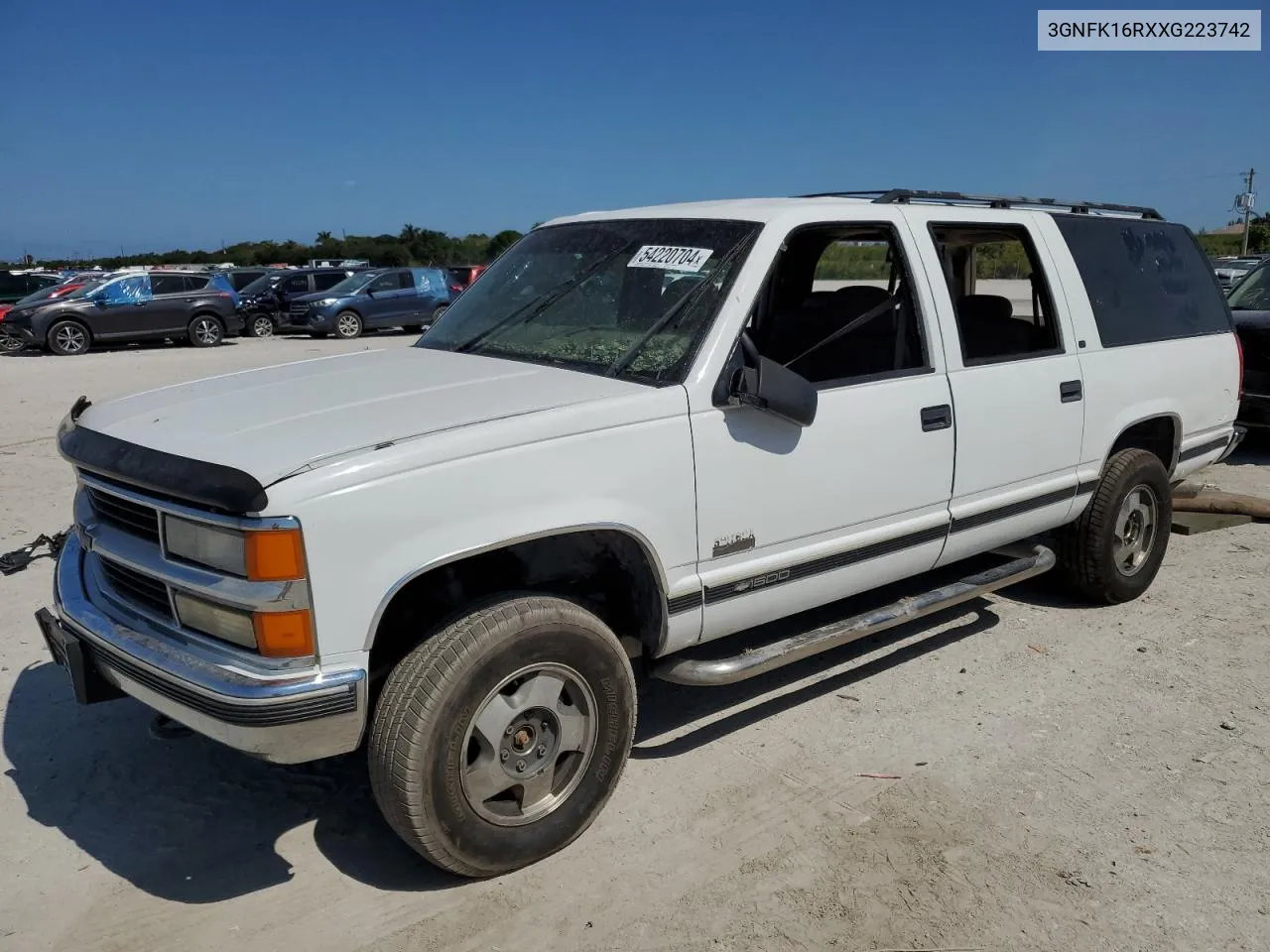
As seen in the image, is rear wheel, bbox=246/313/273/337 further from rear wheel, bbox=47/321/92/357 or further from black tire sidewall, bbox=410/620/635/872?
black tire sidewall, bbox=410/620/635/872

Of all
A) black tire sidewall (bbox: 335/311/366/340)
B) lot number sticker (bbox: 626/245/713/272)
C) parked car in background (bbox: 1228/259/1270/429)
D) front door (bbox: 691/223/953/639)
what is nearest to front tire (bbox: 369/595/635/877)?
front door (bbox: 691/223/953/639)

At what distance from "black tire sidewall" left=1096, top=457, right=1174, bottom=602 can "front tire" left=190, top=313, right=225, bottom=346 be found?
1989 cm

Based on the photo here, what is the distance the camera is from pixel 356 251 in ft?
196

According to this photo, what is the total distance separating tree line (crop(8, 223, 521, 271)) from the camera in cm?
5528

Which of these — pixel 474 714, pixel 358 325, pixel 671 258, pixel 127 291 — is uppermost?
pixel 127 291

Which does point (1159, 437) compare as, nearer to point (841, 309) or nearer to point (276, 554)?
point (841, 309)

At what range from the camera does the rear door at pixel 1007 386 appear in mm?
4195

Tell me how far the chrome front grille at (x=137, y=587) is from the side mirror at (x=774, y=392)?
1843mm

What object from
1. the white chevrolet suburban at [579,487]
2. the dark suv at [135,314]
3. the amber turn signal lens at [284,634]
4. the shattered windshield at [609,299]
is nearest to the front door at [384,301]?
the dark suv at [135,314]

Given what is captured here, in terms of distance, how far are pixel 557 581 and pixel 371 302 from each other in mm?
20632

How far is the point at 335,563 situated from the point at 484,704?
0.64 m

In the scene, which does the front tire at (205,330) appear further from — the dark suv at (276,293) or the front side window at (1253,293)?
the front side window at (1253,293)

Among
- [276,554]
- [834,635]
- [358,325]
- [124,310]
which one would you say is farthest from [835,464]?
[358,325]

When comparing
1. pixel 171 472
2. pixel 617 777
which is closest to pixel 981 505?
pixel 617 777
